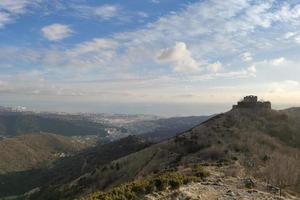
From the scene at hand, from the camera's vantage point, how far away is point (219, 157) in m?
63.3

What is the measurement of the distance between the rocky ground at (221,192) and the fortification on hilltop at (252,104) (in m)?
80.3

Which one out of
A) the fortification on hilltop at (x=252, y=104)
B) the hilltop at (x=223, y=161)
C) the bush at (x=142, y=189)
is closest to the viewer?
the bush at (x=142, y=189)

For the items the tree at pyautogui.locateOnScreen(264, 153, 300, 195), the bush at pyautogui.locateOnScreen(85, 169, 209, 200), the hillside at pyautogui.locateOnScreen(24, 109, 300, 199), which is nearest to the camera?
the bush at pyautogui.locateOnScreen(85, 169, 209, 200)

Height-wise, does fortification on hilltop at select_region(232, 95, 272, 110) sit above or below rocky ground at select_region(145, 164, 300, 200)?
above

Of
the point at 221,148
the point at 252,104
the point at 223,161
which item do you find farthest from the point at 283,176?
the point at 252,104

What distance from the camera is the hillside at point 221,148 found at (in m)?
65.8

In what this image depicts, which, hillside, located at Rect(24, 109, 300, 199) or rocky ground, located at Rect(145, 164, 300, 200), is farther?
hillside, located at Rect(24, 109, 300, 199)

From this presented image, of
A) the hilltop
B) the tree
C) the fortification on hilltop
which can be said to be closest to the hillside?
the hilltop

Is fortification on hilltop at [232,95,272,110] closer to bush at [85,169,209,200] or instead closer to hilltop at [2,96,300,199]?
hilltop at [2,96,300,199]

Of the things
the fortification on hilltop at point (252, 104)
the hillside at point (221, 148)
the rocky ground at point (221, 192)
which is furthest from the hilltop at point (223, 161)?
the fortification on hilltop at point (252, 104)

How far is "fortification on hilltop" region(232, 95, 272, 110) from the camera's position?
114 metres

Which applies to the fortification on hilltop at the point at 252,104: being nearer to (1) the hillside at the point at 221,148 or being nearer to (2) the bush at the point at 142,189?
(1) the hillside at the point at 221,148

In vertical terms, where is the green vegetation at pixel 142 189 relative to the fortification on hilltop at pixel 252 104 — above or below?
below

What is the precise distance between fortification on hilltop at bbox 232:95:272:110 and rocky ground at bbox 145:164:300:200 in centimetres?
8034
